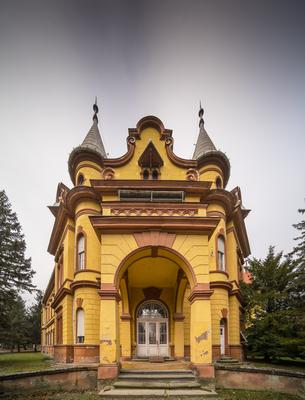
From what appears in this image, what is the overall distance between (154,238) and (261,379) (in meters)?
5.77

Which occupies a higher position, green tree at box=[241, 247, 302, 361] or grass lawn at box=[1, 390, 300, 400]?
green tree at box=[241, 247, 302, 361]

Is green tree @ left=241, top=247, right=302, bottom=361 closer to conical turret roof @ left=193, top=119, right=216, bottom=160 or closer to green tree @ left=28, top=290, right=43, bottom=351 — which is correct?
conical turret roof @ left=193, top=119, right=216, bottom=160

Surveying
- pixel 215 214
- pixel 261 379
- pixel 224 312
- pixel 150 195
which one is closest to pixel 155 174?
pixel 215 214

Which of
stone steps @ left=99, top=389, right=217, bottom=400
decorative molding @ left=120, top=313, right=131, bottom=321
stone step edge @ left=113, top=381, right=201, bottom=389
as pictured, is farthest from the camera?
decorative molding @ left=120, top=313, right=131, bottom=321

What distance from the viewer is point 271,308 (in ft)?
62.8

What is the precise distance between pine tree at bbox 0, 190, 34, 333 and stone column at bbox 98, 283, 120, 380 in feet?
48.8

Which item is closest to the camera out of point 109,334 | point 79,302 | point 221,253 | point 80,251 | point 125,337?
point 109,334

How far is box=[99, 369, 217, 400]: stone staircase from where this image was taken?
9.26 metres

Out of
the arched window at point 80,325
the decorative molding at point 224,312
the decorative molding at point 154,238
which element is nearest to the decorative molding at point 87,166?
the arched window at point 80,325

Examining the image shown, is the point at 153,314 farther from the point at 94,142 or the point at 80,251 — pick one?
the point at 94,142

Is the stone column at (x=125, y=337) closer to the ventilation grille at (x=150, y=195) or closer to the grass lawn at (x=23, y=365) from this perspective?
the grass lawn at (x=23, y=365)

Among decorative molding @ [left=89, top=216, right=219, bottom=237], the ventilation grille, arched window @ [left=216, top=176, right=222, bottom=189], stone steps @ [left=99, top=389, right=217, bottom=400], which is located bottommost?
stone steps @ [left=99, top=389, right=217, bottom=400]

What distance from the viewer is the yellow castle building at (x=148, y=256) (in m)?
11.1

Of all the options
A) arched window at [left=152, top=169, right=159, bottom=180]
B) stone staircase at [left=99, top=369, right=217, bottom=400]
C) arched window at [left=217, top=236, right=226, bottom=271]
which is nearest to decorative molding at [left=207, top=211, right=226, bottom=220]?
arched window at [left=217, top=236, right=226, bottom=271]
